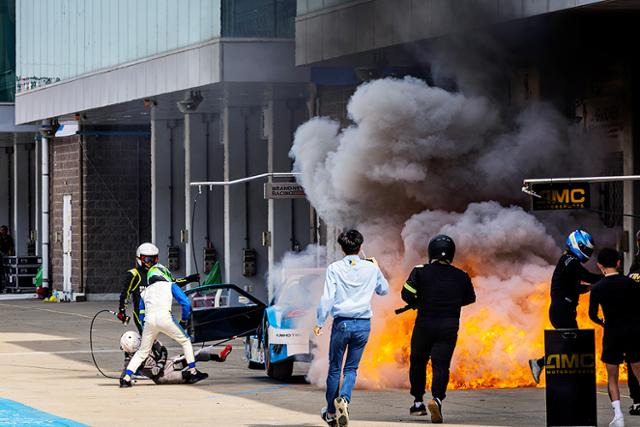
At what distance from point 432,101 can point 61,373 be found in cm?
568

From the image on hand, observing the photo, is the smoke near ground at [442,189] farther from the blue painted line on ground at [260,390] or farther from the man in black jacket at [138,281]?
the man in black jacket at [138,281]

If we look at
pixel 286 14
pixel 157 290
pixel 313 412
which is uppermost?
pixel 286 14

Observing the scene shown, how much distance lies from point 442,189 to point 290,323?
2975 millimetres

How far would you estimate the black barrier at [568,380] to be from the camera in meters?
12.5

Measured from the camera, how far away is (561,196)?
1495 cm

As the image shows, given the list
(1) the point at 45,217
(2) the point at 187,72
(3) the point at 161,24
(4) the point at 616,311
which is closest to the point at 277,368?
(4) the point at 616,311

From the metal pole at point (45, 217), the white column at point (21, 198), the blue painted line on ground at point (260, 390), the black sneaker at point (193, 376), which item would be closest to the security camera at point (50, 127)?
the metal pole at point (45, 217)

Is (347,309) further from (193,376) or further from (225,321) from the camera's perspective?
(225,321)

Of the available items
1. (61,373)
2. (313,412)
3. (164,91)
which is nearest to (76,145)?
(164,91)

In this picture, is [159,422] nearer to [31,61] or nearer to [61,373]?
[61,373]

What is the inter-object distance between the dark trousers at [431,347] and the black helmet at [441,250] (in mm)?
593

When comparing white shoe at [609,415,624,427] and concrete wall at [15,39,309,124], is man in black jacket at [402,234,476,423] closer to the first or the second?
white shoe at [609,415,624,427]

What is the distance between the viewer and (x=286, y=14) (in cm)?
2789

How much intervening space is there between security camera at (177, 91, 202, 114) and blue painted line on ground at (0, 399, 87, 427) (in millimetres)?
15430
